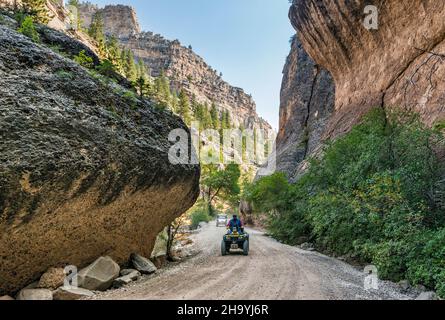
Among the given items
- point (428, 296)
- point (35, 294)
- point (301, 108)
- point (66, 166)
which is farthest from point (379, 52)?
point (35, 294)

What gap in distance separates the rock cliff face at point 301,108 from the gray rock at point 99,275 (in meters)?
22.9

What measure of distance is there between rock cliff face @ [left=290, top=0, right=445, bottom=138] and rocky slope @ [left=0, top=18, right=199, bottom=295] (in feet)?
35.1

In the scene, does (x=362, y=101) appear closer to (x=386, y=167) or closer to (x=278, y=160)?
(x=386, y=167)

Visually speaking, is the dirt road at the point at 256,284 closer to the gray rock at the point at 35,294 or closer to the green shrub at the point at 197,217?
the gray rock at the point at 35,294

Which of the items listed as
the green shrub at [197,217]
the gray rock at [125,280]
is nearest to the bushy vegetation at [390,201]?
the gray rock at [125,280]

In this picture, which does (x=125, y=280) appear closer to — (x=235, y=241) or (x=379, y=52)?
(x=235, y=241)

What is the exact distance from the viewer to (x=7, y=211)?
5.80 m

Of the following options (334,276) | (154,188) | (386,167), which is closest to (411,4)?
(386,167)

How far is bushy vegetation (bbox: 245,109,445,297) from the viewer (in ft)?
25.9

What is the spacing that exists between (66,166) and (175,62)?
131m

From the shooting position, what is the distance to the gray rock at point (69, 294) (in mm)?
6535

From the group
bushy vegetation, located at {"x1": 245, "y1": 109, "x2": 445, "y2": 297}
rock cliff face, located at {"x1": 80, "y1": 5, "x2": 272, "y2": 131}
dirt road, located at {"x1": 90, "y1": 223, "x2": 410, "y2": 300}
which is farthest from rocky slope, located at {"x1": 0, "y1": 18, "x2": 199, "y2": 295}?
rock cliff face, located at {"x1": 80, "y1": 5, "x2": 272, "y2": 131}

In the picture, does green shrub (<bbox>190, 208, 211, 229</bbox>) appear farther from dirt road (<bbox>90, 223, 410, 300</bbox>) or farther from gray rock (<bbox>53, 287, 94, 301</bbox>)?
gray rock (<bbox>53, 287, 94, 301</bbox>)

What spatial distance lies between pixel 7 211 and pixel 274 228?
64.9ft
